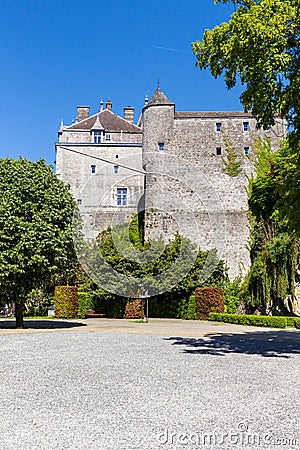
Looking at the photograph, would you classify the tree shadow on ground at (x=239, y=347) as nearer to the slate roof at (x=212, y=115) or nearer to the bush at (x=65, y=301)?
the bush at (x=65, y=301)

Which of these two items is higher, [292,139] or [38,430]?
[292,139]

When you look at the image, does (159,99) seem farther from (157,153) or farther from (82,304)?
(82,304)

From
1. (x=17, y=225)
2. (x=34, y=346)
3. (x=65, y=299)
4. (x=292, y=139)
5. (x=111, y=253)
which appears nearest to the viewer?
(x=292, y=139)

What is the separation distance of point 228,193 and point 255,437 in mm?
30040

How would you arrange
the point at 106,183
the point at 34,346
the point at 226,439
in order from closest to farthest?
1. the point at 226,439
2. the point at 34,346
3. the point at 106,183

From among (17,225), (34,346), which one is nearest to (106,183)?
(17,225)

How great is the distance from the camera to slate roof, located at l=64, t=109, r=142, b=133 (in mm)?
42388

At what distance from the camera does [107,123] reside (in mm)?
43125

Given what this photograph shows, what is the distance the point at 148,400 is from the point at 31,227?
10.8 meters

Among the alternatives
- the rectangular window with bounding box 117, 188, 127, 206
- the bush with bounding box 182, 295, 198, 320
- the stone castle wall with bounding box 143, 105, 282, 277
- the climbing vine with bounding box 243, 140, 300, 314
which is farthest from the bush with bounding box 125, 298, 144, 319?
the rectangular window with bounding box 117, 188, 127, 206

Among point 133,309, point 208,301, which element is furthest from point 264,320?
point 133,309

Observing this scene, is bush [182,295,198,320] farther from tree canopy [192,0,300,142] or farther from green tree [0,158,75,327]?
tree canopy [192,0,300,142]

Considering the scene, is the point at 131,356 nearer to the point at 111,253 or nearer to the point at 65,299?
the point at 65,299

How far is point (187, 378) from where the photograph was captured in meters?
6.38
